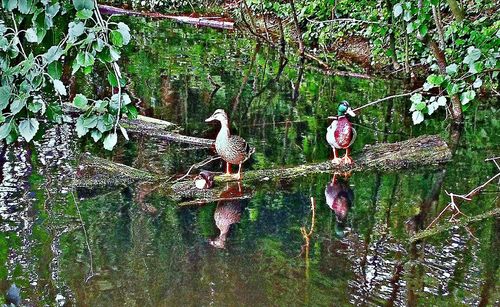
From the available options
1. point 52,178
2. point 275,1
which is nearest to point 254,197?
point 52,178

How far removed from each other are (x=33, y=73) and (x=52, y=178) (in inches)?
218

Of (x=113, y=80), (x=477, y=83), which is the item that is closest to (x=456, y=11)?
(x=477, y=83)

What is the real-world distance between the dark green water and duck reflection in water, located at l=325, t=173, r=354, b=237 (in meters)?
0.03

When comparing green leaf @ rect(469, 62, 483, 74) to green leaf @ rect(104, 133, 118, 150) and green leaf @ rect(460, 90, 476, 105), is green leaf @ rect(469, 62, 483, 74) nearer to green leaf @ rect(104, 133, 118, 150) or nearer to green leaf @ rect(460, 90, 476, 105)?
green leaf @ rect(460, 90, 476, 105)

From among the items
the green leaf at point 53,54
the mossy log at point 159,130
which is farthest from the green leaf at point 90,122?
the mossy log at point 159,130

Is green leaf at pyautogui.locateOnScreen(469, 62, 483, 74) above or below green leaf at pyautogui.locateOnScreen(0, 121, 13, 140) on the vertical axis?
above

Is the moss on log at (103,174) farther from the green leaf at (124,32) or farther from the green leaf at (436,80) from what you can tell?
the green leaf at (124,32)

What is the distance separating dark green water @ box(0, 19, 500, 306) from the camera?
5.59 metres

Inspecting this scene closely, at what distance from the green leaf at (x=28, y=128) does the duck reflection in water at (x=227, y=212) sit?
3896mm

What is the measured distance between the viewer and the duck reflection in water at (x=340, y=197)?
7094mm

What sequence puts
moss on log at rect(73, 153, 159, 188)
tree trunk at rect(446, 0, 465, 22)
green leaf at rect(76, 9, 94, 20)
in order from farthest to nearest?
1. tree trunk at rect(446, 0, 465, 22)
2. moss on log at rect(73, 153, 159, 188)
3. green leaf at rect(76, 9, 94, 20)

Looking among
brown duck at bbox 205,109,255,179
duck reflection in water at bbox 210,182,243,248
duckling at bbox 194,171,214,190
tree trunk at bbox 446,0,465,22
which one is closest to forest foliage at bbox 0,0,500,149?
duck reflection in water at bbox 210,182,243,248

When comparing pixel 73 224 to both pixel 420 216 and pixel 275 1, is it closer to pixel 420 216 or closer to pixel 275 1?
pixel 420 216

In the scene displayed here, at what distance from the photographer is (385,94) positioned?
42.0 ft
